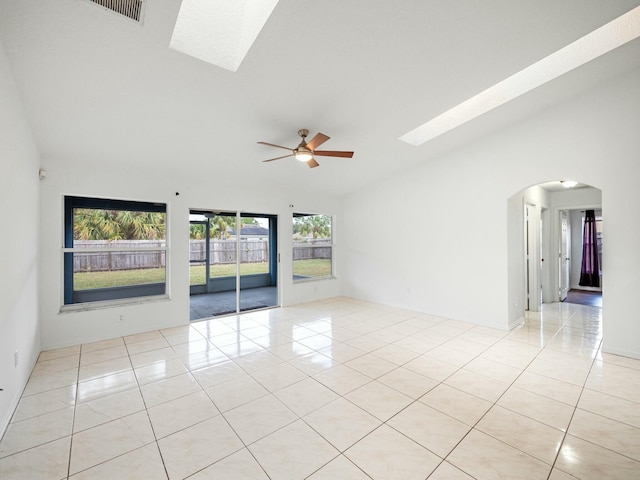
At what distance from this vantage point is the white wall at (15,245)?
6.96 feet

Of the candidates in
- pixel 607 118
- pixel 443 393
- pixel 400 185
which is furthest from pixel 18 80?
pixel 607 118

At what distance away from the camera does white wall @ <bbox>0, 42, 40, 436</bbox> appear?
83.5 inches

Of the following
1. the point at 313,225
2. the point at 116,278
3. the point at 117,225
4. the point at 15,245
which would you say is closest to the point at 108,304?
the point at 116,278

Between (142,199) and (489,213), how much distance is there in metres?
5.47

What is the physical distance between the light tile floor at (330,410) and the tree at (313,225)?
9.47 feet

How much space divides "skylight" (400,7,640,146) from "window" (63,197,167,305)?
14.1 ft

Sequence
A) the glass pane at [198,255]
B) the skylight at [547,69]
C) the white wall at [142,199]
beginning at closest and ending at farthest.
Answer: the skylight at [547,69] < the white wall at [142,199] < the glass pane at [198,255]

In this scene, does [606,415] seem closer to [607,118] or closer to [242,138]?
[607,118]

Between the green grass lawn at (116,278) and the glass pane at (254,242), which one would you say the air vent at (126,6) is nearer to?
the green grass lawn at (116,278)

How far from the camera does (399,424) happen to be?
216 centimetres

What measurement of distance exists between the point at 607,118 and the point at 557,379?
3.20 m

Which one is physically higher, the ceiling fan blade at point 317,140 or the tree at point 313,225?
the ceiling fan blade at point 317,140

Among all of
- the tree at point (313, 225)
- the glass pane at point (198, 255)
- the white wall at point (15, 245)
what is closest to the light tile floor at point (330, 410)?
the white wall at point (15, 245)

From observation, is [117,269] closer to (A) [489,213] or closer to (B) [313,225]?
(B) [313,225]
